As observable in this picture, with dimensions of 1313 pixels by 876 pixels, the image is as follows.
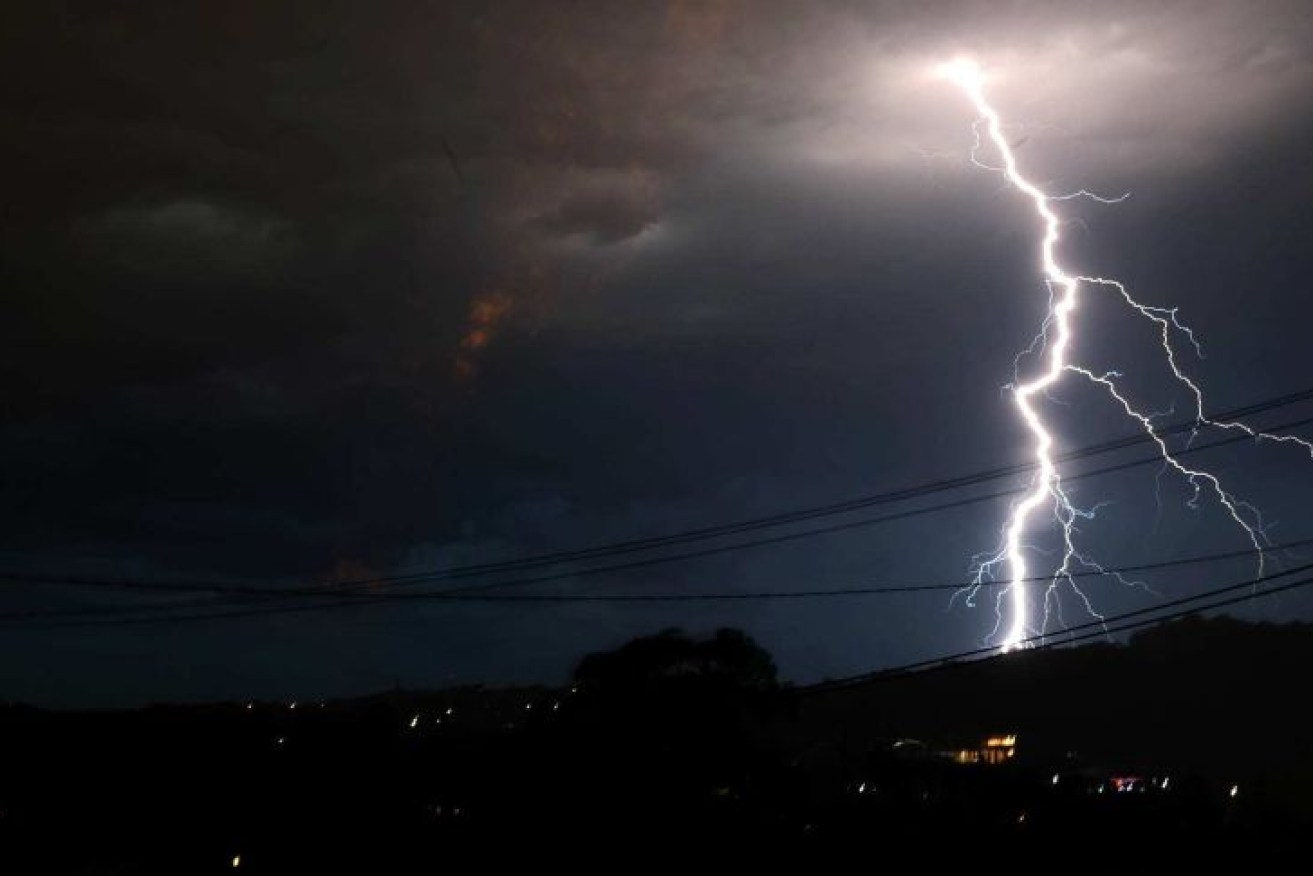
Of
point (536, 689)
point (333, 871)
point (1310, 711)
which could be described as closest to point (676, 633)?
point (333, 871)

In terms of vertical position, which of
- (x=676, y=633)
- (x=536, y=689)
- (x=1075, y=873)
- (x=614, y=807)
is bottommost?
(x=1075, y=873)

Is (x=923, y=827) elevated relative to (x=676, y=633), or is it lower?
lower

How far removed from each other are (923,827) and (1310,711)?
4435 cm

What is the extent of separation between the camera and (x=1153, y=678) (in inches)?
2963

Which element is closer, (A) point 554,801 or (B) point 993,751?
(A) point 554,801

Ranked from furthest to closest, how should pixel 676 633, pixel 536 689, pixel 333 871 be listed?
pixel 536 689 < pixel 676 633 < pixel 333 871

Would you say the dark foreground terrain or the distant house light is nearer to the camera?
the dark foreground terrain

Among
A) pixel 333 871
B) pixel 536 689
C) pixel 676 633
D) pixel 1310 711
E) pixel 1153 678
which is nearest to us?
pixel 333 871

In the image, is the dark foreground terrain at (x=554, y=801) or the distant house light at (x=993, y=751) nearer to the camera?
the dark foreground terrain at (x=554, y=801)

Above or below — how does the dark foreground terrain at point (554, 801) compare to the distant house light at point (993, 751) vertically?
below

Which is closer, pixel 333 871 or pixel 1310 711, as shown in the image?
pixel 333 871

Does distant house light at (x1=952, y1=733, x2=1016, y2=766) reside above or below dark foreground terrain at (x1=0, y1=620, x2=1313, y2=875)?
above

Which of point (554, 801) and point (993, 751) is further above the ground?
point (993, 751)

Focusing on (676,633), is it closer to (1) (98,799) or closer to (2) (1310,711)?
(1) (98,799)
